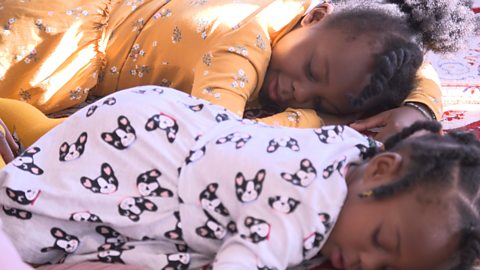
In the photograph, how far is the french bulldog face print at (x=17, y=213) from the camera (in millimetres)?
864

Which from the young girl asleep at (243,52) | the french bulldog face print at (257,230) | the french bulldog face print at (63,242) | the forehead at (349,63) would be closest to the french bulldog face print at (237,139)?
the french bulldog face print at (257,230)

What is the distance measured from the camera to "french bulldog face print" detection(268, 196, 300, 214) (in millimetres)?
810

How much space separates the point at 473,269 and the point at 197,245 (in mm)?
345

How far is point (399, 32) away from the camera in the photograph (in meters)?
1.34

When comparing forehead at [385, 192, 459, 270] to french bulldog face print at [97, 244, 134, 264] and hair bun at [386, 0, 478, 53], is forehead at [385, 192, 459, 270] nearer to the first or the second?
french bulldog face print at [97, 244, 134, 264]

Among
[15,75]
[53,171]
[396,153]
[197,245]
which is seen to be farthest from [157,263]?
[15,75]

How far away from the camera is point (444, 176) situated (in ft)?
2.63

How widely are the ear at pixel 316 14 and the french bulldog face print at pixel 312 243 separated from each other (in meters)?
0.70

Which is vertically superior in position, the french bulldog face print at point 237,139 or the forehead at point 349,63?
the french bulldog face print at point 237,139

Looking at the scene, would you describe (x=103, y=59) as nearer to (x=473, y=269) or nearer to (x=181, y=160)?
(x=181, y=160)

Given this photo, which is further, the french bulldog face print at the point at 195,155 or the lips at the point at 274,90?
the lips at the point at 274,90

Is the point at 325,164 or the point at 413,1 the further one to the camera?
the point at 413,1

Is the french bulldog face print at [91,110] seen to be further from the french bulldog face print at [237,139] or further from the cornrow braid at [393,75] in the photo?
the cornrow braid at [393,75]

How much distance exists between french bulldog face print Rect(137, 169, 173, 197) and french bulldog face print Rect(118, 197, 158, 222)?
1 cm
